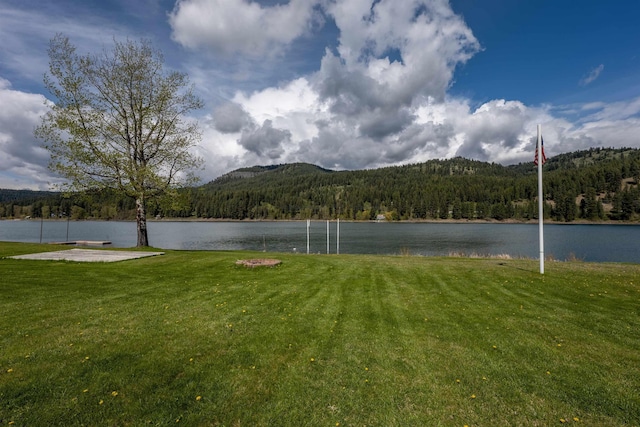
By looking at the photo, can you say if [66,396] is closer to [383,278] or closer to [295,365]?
[295,365]

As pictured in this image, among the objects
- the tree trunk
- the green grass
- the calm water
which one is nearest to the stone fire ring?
the green grass

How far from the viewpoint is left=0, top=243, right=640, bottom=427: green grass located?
4766mm

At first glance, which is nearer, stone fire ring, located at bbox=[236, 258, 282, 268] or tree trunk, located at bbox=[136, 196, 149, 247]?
stone fire ring, located at bbox=[236, 258, 282, 268]

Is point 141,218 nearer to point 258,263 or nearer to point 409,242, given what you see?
point 258,263

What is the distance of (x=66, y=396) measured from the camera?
485 cm

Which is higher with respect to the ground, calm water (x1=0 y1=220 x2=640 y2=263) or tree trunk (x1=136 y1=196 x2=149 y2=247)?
tree trunk (x1=136 y1=196 x2=149 y2=247)

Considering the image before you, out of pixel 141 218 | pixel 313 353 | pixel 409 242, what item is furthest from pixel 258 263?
pixel 409 242

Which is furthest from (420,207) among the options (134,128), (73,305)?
(73,305)

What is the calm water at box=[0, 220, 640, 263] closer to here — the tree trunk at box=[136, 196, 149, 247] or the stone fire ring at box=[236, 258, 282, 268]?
the tree trunk at box=[136, 196, 149, 247]

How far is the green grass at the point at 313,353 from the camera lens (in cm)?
477

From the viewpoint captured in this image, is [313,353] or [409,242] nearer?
[313,353]

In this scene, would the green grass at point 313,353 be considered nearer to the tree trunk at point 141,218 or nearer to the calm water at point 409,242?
the tree trunk at point 141,218

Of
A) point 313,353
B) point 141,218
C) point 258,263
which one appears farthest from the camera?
point 141,218

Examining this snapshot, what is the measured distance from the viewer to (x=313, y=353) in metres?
6.68
